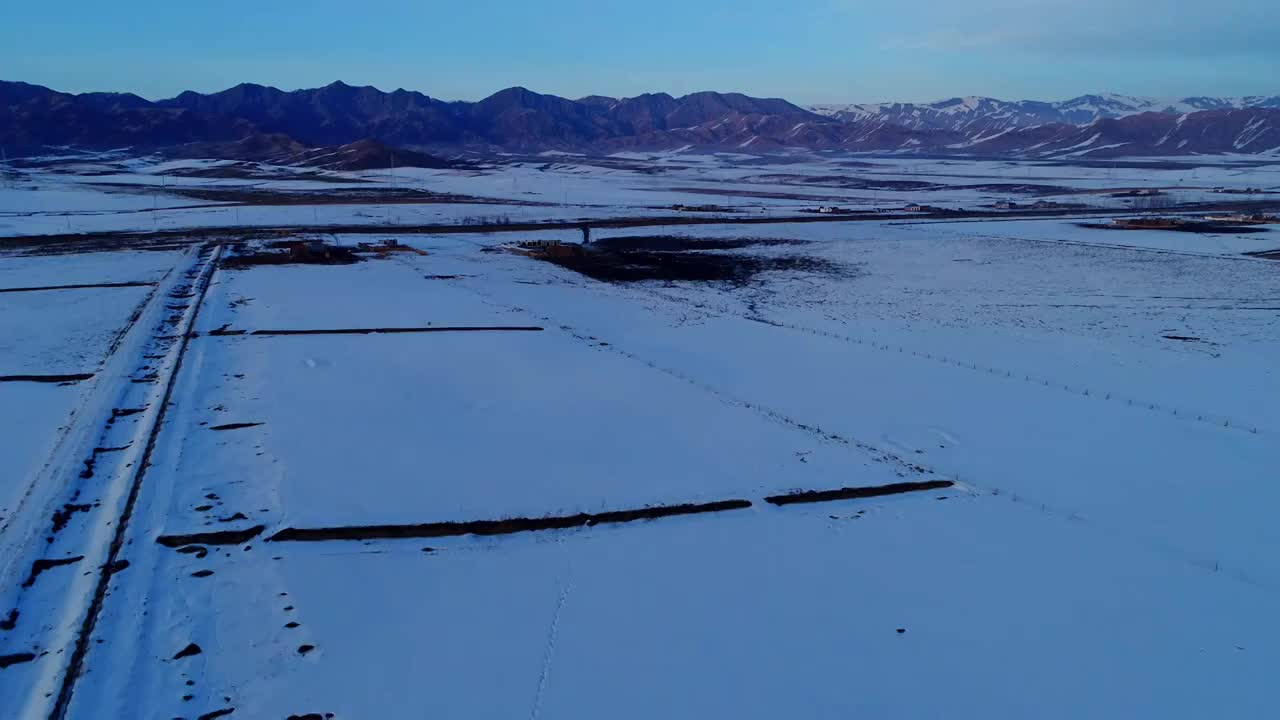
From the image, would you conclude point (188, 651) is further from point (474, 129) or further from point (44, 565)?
point (474, 129)

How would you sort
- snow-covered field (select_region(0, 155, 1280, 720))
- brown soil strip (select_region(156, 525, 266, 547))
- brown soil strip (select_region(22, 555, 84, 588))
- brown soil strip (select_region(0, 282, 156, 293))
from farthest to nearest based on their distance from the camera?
brown soil strip (select_region(0, 282, 156, 293)), brown soil strip (select_region(156, 525, 266, 547)), brown soil strip (select_region(22, 555, 84, 588)), snow-covered field (select_region(0, 155, 1280, 720))

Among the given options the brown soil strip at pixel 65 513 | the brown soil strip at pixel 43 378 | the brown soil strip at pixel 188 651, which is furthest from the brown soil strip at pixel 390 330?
the brown soil strip at pixel 188 651

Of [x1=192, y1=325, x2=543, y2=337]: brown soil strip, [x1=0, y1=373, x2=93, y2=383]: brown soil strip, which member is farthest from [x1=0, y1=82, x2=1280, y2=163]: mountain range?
[x1=0, y1=373, x2=93, y2=383]: brown soil strip

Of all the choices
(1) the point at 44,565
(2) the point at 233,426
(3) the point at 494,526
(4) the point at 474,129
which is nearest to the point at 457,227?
(2) the point at 233,426

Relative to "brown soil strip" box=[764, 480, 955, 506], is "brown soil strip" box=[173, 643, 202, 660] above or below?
above

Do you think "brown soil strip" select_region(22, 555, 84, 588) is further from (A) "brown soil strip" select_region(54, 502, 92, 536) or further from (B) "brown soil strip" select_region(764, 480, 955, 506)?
(B) "brown soil strip" select_region(764, 480, 955, 506)

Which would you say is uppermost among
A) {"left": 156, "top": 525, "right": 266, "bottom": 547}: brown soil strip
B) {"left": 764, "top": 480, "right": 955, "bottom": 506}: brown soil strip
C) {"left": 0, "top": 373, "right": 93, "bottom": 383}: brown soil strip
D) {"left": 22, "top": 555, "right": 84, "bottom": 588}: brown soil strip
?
{"left": 0, "top": 373, "right": 93, "bottom": 383}: brown soil strip

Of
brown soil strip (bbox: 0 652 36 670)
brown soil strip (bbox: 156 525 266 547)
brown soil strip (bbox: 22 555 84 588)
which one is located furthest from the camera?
brown soil strip (bbox: 156 525 266 547)
